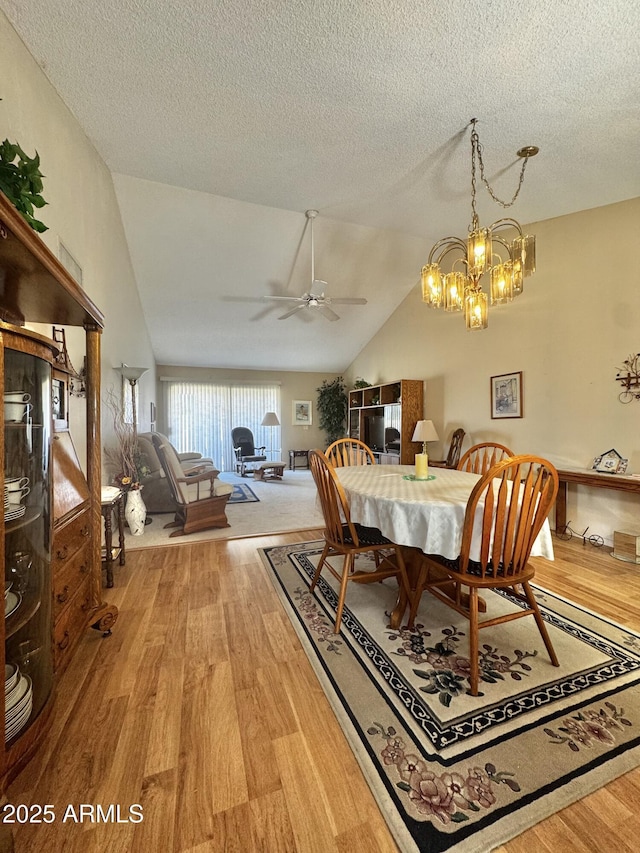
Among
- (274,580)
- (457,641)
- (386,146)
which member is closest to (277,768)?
(457,641)

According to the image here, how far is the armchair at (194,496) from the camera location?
3.44 m

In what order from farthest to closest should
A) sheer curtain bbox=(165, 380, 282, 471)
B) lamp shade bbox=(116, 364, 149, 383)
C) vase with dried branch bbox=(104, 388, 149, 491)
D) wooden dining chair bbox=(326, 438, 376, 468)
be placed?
sheer curtain bbox=(165, 380, 282, 471) < lamp shade bbox=(116, 364, 149, 383) < vase with dried branch bbox=(104, 388, 149, 491) < wooden dining chair bbox=(326, 438, 376, 468)

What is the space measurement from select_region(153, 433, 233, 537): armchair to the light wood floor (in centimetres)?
150

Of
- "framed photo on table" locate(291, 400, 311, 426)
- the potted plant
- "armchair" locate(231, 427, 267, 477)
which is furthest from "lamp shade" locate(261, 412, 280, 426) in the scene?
the potted plant

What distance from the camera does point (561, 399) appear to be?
134 inches

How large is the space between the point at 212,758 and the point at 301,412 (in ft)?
25.0

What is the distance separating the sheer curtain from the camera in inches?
307

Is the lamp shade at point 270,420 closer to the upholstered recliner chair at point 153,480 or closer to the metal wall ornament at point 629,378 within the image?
the upholstered recliner chair at point 153,480

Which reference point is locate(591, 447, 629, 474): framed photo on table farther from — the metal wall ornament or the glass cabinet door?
the glass cabinet door

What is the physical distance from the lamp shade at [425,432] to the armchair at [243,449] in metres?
3.78

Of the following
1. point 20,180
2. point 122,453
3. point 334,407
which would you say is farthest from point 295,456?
point 20,180

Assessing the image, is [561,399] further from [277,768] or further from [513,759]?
[277,768]

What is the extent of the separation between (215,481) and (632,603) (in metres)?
3.52

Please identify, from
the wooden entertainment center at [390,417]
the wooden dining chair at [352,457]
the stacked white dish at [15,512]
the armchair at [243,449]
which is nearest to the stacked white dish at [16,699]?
the stacked white dish at [15,512]
